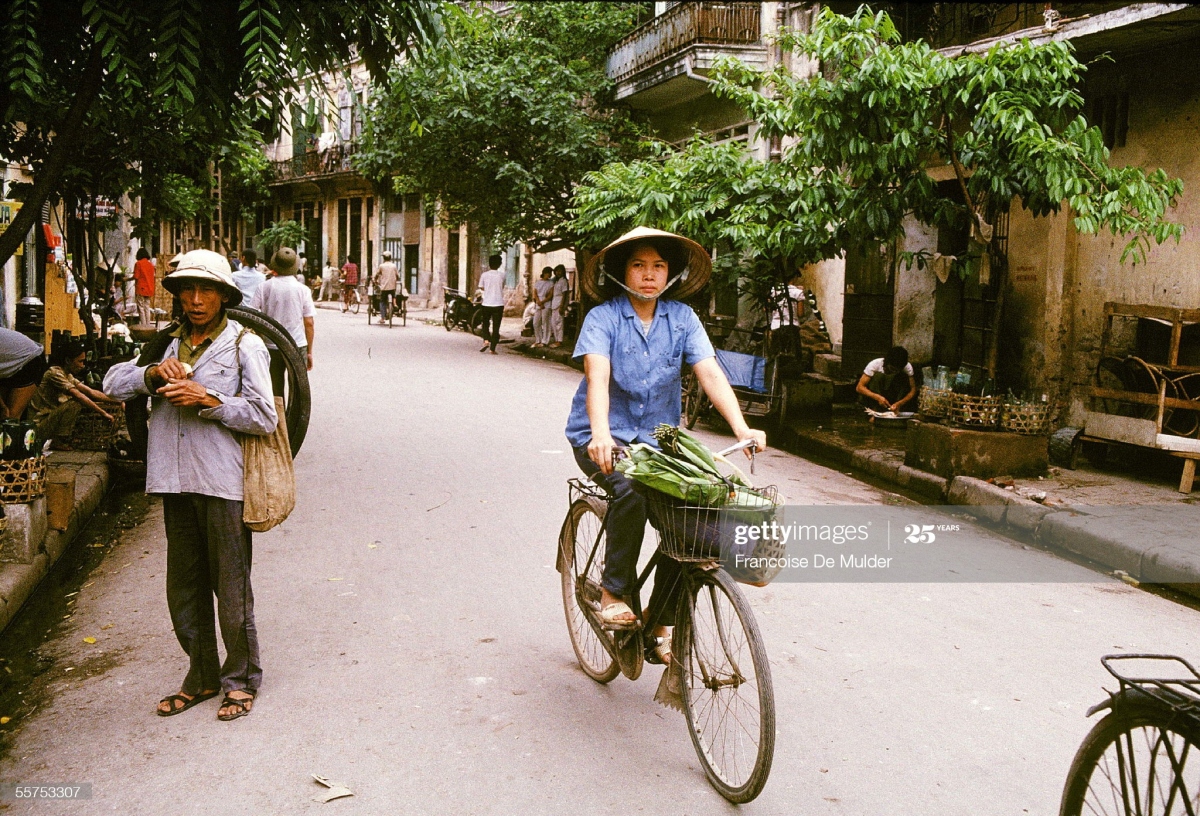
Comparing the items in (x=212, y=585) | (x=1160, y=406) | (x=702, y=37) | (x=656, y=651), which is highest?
(x=702, y=37)

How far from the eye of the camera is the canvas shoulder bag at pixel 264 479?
4145 mm

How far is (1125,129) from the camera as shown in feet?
35.1

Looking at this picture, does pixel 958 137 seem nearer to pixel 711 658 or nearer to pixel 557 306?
pixel 711 658

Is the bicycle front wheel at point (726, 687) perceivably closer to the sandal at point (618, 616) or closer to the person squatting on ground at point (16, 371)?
the sandal at point (618, 616)

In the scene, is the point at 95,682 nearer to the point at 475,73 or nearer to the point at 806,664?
the point at 806,664

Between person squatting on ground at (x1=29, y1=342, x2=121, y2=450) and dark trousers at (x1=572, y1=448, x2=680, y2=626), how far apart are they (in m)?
5.63

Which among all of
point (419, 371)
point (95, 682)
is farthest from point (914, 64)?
point (419, 371)

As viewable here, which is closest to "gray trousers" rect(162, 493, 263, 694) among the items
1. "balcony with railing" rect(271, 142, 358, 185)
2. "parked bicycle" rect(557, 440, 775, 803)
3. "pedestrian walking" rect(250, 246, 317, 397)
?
"parked bicycle" rect(557, 440, 775, 803)

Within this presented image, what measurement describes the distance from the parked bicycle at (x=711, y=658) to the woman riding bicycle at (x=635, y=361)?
115 mm

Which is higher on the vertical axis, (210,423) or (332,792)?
(210,423)

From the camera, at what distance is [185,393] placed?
12.9 feet
